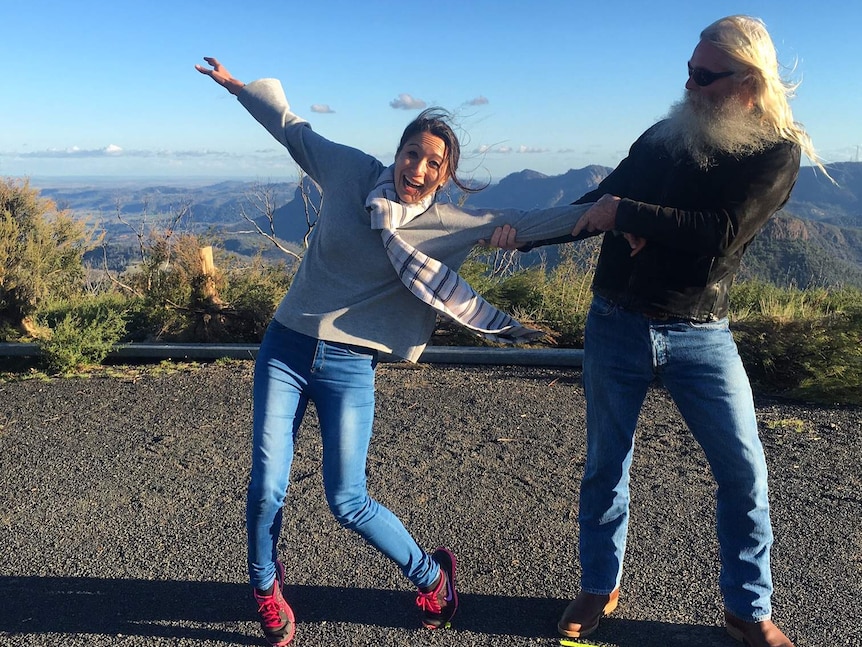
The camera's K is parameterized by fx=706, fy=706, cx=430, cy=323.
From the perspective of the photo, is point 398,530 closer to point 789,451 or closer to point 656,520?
point 656,520

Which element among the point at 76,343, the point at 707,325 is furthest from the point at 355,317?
the point at 76,343

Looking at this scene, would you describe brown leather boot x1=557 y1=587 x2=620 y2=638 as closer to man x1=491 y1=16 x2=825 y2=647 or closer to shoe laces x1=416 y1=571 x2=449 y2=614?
man x1=491 y1=16 x2=825 y2=647

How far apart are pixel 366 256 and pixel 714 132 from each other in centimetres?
128

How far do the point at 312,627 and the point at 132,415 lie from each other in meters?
3.03

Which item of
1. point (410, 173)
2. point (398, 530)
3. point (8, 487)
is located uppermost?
point (410, 173)

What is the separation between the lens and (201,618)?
9.52ft

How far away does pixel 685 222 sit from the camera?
225cm

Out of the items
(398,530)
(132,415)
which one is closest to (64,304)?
(132,415)

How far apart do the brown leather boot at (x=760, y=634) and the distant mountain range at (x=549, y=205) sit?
1.58 m

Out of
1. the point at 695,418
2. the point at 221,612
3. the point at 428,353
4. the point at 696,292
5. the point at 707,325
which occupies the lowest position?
the point at 221,612

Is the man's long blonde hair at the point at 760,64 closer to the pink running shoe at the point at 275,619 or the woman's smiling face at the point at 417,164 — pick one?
the woman's smiling face at the point at 417,164

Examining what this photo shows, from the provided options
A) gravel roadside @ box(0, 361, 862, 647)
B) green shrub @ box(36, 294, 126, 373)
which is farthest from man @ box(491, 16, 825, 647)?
green shrub @ box(36, 294, 126, 373)

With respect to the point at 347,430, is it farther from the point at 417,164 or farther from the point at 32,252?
the point at 32,252

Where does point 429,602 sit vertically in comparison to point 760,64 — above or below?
below
